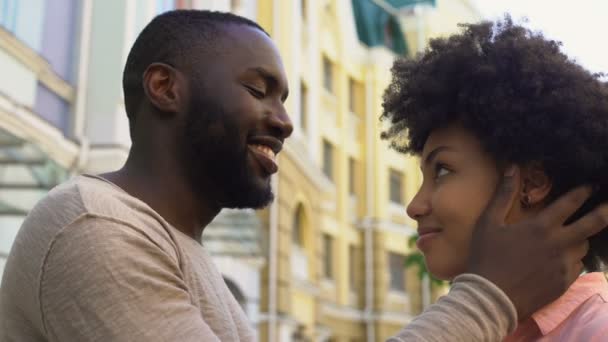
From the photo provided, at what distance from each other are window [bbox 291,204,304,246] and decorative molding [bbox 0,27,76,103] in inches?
345

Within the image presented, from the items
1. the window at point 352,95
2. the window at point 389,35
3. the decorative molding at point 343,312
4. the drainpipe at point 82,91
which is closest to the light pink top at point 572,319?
the drainpipe at point 82,91

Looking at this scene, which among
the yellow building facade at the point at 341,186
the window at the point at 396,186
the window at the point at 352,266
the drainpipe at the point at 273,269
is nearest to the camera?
the drainpipe at the point at 273,269

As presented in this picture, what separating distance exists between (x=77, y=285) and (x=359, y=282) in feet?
66.3

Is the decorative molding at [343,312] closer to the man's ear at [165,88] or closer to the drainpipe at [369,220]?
the drainpipe at [369,220]

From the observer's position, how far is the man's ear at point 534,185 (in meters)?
1.71

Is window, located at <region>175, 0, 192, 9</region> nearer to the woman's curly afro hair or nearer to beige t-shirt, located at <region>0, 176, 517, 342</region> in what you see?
the woman's curly afro hair

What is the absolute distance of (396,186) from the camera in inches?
906

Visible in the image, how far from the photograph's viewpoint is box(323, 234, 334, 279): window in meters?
19.7

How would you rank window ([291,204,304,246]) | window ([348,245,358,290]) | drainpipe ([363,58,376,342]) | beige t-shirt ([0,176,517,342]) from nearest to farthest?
beige t-shirt ([0,176,517,342]) < window ([291,204,304,246]) < drainpipe ([363,58,376,342]) < window ([348,245,358,290])

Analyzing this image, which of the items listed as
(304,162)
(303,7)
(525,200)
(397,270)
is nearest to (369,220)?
(397,270)

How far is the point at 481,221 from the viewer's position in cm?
152

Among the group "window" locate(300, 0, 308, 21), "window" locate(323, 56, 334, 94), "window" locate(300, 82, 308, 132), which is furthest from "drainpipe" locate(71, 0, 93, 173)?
"window" locate(323, 56, 334, 94)

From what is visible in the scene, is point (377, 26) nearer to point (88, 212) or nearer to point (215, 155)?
point (215, 155)

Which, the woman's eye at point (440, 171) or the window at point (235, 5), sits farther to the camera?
the window at point (235, 5)
